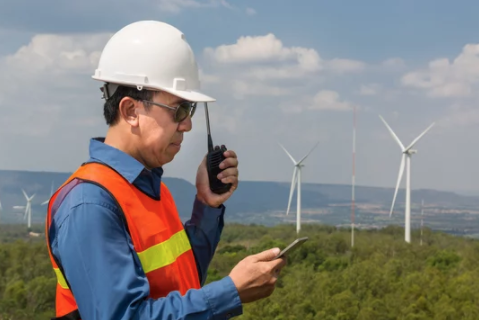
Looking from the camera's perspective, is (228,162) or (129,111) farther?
(228,162)

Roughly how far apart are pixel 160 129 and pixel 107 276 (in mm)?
792

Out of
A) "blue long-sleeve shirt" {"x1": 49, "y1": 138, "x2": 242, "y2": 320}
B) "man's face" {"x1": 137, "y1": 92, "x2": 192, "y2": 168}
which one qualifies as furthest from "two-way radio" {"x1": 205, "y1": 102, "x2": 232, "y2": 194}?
"blue long-sleeve shirt" {"x1": 49, "y1": 138, "x2": 242, "y2": 320}

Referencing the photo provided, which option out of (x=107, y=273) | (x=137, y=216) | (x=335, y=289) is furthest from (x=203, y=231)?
(x=335, y=289)

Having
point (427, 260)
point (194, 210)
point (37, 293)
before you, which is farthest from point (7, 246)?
point (194, 210)

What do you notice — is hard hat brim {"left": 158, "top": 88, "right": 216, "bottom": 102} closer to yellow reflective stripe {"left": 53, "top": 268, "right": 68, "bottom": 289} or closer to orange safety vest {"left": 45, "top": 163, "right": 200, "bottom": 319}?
orange safety vest {"left": 45, "top": 163, "right": 200, "bottom": 319}

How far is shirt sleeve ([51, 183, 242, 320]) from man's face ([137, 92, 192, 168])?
1.50ft

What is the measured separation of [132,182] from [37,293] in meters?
29.4

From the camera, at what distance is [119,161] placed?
3328 millimetres

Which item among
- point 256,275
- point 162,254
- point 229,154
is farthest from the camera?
point 229,154

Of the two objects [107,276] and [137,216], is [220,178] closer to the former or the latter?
[137,216]

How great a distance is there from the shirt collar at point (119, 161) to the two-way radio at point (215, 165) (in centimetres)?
64

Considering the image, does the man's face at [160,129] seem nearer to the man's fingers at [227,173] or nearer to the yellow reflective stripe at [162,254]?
the yellow reflective stripe at [162,254]

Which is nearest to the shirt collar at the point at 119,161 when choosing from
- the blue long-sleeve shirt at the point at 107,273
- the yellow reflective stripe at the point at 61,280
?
the blue long-sleeve shirt at the point at 107,273

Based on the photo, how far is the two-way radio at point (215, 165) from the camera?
3951 millimetres
